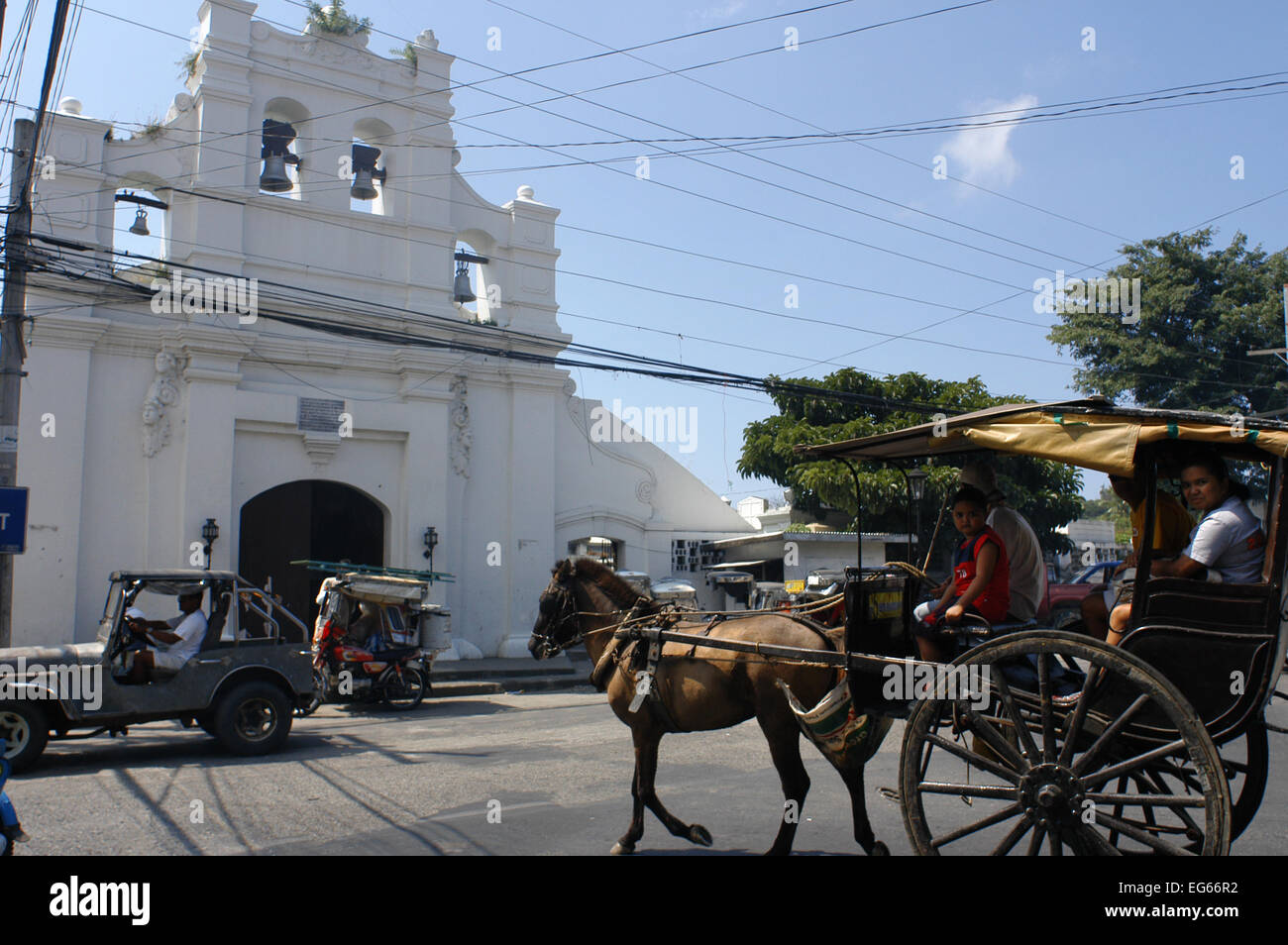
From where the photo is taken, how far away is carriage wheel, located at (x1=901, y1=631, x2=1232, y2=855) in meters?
3.75

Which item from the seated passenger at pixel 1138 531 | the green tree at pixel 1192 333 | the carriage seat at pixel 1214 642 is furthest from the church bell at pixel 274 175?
the green tree at pixel 1192 333

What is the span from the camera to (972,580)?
492cm

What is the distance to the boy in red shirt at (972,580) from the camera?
4.89 meters

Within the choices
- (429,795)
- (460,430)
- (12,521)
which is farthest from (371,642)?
(429,795)

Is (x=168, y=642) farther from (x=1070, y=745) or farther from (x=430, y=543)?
(x=430, y=543)

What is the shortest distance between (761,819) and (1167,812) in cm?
274

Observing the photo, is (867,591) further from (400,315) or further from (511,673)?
(400,315)

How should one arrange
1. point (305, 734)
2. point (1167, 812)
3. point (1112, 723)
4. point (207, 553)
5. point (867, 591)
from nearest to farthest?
1. point (1112, 723)
2. point (867, 591)
3. point (1167, 812)
4. point (305, 734)
5. point (207, 553)

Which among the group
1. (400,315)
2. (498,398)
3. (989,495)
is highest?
(400,315)

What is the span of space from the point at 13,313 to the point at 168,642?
522 cm

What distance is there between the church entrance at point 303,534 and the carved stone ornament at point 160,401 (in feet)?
6.62

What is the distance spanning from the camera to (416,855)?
568 centimetres

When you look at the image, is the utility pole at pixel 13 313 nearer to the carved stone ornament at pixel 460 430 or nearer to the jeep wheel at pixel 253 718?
the jeep wheel at pixel 253 718
